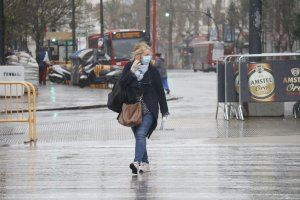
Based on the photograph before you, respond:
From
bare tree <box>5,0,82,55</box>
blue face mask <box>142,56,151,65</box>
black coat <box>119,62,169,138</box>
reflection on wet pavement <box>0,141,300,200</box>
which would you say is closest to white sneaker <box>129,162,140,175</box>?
reflection on wet pavement <box>0,141,300,200</box>

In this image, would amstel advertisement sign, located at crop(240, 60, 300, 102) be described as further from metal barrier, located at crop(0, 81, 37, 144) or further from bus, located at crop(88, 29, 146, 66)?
bus, located at crop(88, 29, 146, 66)

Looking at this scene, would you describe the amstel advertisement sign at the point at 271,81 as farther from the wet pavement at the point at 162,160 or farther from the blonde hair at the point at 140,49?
the blonde hair at the point at 140,49

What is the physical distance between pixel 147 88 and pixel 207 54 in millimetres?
71881

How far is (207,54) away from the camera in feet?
269

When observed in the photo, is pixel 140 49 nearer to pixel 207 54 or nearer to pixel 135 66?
pixel 135 66

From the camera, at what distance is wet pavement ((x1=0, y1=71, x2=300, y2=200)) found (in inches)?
364

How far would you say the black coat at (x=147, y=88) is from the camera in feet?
33.9

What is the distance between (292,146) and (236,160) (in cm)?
206

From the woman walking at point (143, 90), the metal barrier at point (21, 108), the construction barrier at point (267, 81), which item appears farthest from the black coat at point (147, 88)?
the construction barrier at point (267, 81)

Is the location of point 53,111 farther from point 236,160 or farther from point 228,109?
point 236,160

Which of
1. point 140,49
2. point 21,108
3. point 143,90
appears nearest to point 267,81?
point 21,108

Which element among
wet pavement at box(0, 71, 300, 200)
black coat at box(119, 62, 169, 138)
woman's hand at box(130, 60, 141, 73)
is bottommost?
wet pavement at box(0, 71, 300, 200)

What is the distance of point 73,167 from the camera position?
11.3 m

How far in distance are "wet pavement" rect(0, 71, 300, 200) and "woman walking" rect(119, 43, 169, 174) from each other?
0.45 metres
